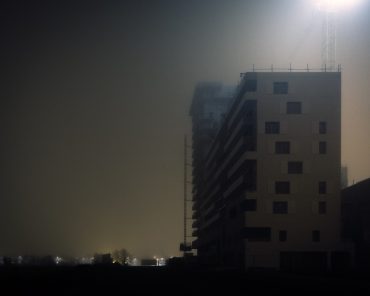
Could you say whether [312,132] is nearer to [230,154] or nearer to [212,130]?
[230,154]

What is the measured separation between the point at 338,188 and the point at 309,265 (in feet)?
40.4

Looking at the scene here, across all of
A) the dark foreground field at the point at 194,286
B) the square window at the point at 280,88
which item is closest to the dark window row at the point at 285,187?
the square window at the point at 280,88

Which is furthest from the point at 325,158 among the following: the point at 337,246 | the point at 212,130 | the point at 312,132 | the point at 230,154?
the point at 212,130

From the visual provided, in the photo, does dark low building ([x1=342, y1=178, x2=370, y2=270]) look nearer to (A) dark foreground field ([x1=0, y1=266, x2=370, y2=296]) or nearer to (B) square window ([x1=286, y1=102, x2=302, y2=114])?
(B) square window ([x1=286, y1=102, x2=302, y2=114])

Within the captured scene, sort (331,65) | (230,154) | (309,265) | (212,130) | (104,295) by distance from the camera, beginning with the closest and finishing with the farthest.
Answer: (104,295) < (309,265) < (331,65) < (230,154) < (212,130)

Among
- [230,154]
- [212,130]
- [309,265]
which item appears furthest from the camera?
[212,130]

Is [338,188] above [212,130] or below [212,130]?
below

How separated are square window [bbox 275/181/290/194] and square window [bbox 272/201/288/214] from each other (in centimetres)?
163

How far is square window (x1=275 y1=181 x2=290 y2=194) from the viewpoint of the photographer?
113625mm

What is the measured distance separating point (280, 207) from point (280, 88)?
17580 mm

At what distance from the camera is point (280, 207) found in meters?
113

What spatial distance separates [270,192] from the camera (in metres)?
114

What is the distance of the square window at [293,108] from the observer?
369ft

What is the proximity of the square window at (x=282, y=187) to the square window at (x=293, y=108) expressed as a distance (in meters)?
10.6
